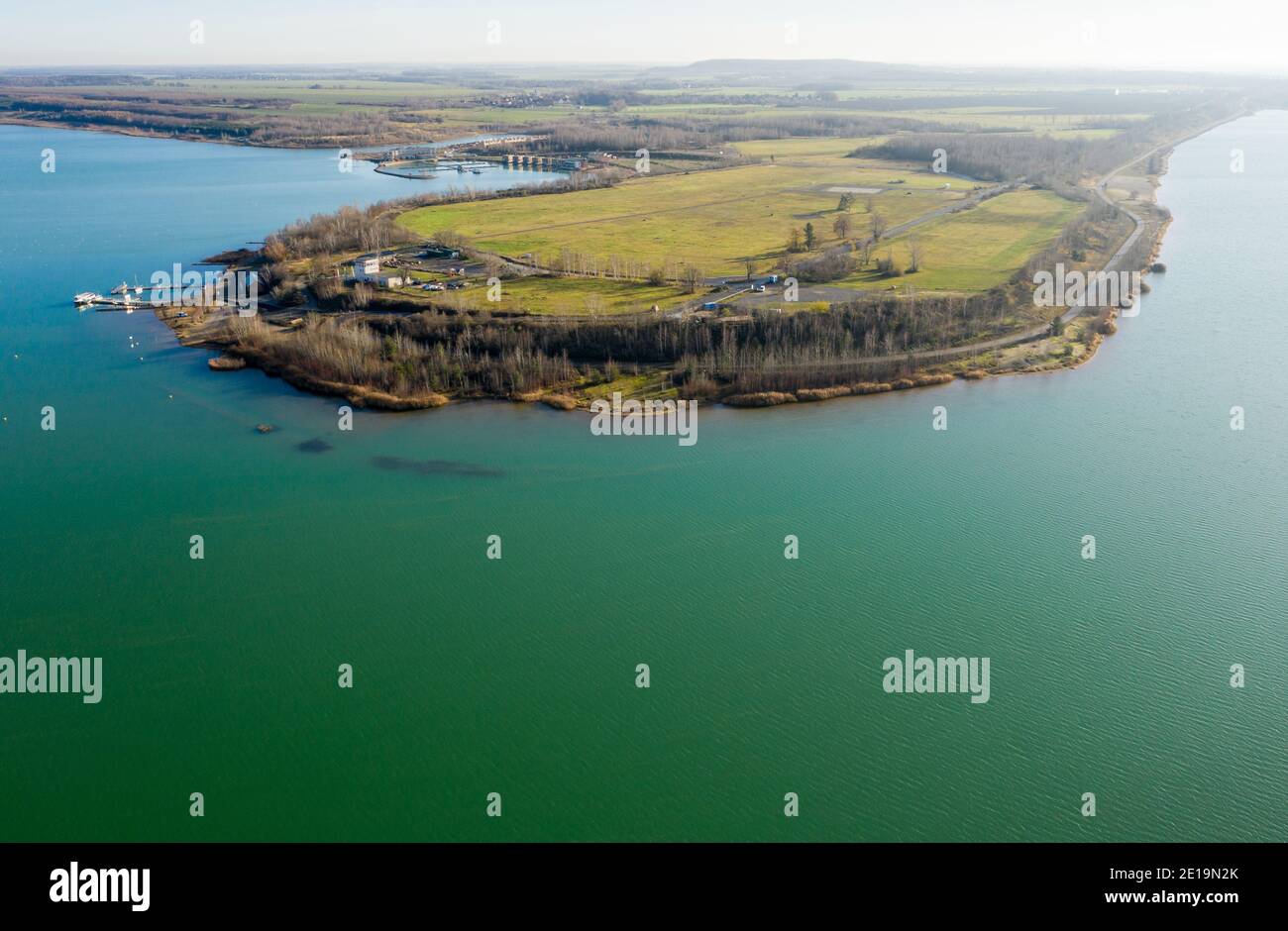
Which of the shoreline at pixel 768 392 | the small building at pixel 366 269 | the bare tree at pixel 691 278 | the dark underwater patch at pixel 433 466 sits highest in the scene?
the small building at pixel 366 269

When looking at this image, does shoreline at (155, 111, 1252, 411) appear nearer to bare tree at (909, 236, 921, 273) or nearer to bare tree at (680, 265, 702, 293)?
bare tree at (909, 236, 921, 273)

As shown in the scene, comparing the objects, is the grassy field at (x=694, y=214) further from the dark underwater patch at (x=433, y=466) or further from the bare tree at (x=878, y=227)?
the dark underwater patch at (x=433, y=466)

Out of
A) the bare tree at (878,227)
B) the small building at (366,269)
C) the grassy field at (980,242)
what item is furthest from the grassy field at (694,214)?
the small building at (366,269)

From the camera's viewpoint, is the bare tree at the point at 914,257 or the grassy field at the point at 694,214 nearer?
the bare tree at the point at 914,257

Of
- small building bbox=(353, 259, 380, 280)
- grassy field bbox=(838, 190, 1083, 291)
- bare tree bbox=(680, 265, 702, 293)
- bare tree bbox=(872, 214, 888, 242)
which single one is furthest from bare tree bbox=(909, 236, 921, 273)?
small building bbox=(353, 259, 380, 280)

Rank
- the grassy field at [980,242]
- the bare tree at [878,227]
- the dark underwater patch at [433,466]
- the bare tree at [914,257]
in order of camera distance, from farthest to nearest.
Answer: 1. the bare tree at [878,227]
2. the bare tree at [914,257]
3. the grassy field at [980,242]
4. the dark underwater patch at [433,466]

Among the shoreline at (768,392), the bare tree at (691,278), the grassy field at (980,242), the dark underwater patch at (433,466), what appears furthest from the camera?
the grassy field at (980,242)

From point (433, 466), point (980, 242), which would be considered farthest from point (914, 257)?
point (433, 466)
